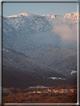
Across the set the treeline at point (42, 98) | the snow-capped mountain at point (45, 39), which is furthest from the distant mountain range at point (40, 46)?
the treeline at point (42, 98)

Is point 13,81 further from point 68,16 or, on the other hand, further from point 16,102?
point 68,16

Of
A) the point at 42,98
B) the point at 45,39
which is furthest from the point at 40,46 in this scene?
the point at 42,98

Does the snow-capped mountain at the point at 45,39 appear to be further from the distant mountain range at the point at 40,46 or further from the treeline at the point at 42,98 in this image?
the treeline at the point at 42,98

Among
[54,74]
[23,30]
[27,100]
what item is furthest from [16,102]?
[23,30]

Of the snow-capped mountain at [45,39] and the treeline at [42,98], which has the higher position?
the snow-capped mountain at [45,39]

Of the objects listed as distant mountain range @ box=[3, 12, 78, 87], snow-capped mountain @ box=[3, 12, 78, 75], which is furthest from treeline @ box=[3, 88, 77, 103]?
snow-capped mountain @ box=[3, 12, 78, 75]

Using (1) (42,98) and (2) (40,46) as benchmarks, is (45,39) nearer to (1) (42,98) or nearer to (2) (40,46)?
(2) (40,46)

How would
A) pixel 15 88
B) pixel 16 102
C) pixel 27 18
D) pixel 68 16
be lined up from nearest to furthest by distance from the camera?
pixel 16 102 → pixel 15 88 → pixel 68 16 → pixel 27 18


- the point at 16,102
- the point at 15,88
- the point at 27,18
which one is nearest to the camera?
the point at 16,102

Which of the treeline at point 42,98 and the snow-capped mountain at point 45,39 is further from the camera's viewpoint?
the snow-capped mountain at point 45,39
